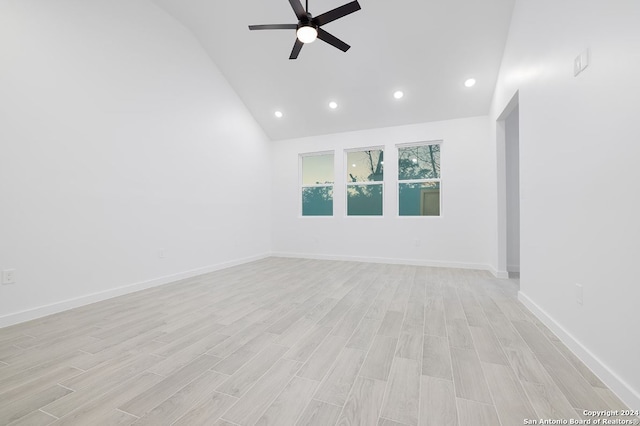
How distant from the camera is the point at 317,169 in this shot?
20.3 ft

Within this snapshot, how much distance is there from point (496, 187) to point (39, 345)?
211 inches

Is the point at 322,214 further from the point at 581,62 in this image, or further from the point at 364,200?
the point at 581,62

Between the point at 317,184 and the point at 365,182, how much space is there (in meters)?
1.10

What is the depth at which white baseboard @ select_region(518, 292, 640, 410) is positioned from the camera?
4.20 ft

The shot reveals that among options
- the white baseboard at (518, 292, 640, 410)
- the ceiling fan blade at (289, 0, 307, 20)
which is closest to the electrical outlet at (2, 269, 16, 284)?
the ceiling fan blade at (289, 0, 307, 20)

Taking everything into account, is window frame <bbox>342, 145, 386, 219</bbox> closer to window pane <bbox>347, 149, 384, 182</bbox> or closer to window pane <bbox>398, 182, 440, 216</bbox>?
window pane <bbox>347, 149, 384, 182</bbox>

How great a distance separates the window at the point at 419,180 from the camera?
5191 mm

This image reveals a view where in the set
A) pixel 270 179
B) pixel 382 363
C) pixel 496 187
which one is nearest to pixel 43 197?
pixel 382 363

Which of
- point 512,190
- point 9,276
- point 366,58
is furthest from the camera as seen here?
point 512,190

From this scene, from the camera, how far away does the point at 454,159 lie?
495 centimetres

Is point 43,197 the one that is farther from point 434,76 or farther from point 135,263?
point 434,76

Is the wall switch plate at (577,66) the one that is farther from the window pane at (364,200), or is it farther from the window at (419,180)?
the window pane at (364,200)

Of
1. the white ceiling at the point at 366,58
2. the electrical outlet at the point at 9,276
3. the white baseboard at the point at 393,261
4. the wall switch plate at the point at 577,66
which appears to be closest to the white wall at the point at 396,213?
the white baseboard at the point at 393,261

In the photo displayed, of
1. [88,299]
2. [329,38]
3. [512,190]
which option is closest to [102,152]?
[88,299]
